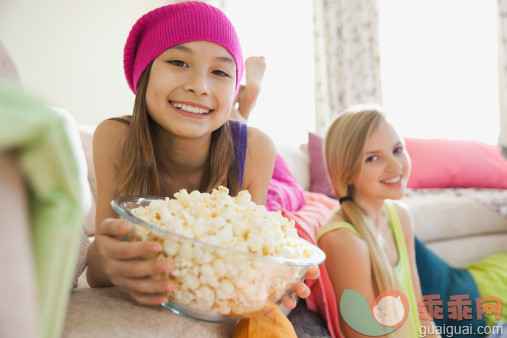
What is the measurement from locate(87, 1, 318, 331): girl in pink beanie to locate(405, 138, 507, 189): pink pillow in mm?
1880

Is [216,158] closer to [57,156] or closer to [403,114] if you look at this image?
[57,156]

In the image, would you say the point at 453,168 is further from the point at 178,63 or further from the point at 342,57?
the point at 178,63

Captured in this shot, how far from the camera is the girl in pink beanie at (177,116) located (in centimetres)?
95

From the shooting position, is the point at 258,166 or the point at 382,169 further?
the point at 382,169

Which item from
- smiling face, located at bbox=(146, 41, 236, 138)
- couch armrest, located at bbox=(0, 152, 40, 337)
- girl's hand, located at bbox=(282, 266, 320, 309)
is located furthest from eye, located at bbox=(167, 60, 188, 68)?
couch armrest, located at bbox=(0, 152, 40, 337)

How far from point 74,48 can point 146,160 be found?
8.54ft

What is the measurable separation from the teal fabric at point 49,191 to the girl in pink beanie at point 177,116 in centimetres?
67

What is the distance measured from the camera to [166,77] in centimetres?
95

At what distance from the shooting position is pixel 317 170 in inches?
105

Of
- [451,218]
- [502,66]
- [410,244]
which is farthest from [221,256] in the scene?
[502,66]

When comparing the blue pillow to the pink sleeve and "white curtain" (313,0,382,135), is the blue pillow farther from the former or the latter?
"white curtain" (313,0,382,135)

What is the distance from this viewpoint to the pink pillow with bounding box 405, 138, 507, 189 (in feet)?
8.63

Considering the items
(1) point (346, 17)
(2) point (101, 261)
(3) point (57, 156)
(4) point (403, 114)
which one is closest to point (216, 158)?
(2) point (101, 261)

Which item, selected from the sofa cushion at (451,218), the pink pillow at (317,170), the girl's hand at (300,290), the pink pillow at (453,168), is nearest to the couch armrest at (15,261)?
the girl's hand at (300,290)
